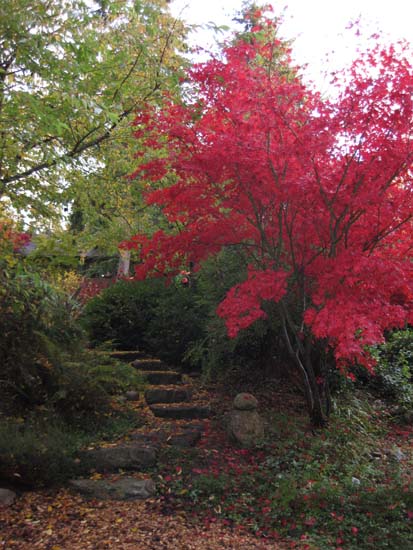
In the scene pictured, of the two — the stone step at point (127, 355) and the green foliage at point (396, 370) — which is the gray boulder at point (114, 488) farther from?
the green foliage at point (396, 370)

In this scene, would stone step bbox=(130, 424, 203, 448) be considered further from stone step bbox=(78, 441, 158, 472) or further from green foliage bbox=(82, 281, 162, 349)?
green foliage bbox=(82, 281, 162, 349)

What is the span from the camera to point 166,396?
22.8 ft

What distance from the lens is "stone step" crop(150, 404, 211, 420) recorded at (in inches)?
254

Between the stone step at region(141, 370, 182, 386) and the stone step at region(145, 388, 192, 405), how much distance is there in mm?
506

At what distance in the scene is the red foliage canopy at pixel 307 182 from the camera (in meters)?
4.93

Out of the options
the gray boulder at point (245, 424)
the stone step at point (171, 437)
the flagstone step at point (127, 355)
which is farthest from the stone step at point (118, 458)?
the flagstone step at point (127, 355)

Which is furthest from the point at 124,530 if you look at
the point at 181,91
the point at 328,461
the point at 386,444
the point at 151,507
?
the point at 181,91

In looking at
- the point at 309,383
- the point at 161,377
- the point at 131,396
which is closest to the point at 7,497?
the point at 131,396

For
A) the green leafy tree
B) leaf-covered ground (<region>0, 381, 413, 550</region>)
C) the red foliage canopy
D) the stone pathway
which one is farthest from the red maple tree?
the stone pathway

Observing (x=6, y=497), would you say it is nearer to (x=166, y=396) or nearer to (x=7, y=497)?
(x=7, y=497)

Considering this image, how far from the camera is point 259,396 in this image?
287 inches

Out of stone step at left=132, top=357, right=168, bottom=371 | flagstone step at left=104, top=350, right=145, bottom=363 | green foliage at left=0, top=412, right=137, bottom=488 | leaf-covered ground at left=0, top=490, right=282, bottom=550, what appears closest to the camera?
leaf-covered ground at left=0, top=490, right=282, bottom=550

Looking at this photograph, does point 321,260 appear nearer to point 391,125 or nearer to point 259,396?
point 391,125

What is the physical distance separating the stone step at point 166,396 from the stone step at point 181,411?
0.26 meters
